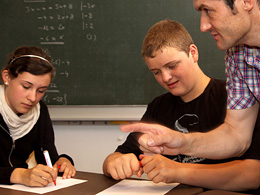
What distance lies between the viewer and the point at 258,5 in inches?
52.2

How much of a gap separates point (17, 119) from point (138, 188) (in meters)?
1.00

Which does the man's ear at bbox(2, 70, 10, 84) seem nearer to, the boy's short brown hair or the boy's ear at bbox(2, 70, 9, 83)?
the boy's ear at bbox(2, 70, 9, 83)

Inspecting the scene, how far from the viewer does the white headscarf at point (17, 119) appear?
2041 mm

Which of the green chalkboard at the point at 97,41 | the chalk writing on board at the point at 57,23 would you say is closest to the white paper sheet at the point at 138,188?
the green chalkboard at the point at 97,41

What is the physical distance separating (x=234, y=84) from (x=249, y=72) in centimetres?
8

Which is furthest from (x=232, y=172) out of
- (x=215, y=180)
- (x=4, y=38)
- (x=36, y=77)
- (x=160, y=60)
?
(x=4, y=38)

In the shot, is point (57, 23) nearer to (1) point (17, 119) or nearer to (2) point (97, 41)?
(2) point (97, 41)

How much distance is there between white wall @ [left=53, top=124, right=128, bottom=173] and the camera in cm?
291

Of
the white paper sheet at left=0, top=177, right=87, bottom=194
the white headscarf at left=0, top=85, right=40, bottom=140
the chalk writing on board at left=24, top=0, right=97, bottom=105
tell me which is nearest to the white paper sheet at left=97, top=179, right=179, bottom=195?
the white paper sheet at left=0, top=177, right=87, bottom=194

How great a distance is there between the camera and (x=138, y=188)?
1.39 meters

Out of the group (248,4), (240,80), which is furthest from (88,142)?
(248,4)

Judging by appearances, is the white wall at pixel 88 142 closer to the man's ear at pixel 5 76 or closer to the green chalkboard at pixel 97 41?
the green chalkboard at pixel 97 41

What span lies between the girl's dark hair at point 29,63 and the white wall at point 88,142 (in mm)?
936

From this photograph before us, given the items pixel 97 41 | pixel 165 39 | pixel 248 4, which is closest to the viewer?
pixel 248 4
